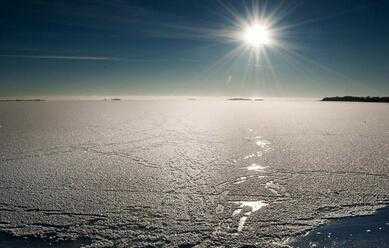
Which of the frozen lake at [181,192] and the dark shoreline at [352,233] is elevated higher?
the frozen lake at [181,192]

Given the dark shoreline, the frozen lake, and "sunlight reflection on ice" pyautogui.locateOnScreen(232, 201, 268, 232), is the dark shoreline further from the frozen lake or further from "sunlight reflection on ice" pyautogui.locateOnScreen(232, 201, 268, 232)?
"sunlight reflection on ice" pyautogui.locateOnScreen(232, 201, 268, 232)

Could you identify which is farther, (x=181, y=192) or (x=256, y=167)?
(x=256, y=167)

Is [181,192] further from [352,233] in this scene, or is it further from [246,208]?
[352,233]

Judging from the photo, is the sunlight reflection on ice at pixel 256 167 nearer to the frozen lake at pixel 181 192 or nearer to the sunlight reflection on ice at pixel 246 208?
the frozen lake at pixel 181 192

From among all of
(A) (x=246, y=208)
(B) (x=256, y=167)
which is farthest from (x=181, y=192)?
(B) (x=256, y=167)

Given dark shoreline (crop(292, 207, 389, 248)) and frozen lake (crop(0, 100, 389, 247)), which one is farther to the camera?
frozen lake (crop(0, 100, 389, 247))

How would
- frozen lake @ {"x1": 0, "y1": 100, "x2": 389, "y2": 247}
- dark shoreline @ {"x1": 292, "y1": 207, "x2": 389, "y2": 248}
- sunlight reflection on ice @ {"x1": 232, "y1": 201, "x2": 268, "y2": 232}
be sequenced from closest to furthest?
dark shoreline @ {"x1": 292, "y1": 207, "x2": 389, "y2": 248} → frozen lake @ {"x1": 0, "y1": 100, "x2": 389, "y2": 247} → sunlight reflection on ice @ {"x1": 232, "y1": 201, "x2": 268, "y2": 232}

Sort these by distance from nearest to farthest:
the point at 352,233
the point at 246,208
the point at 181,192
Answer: the point at 352,233 → the point at 246,208 → the point at 181,192

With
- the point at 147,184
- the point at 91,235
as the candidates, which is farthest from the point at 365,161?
the point at 91,235

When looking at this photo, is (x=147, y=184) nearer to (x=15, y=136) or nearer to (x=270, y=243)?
(x=270, y=243)

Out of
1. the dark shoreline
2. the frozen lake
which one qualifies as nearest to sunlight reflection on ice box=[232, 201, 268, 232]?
the frozen lake

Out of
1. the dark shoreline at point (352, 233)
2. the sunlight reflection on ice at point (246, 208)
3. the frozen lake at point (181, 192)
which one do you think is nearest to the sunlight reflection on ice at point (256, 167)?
the frozen lake at point (181, 192)
